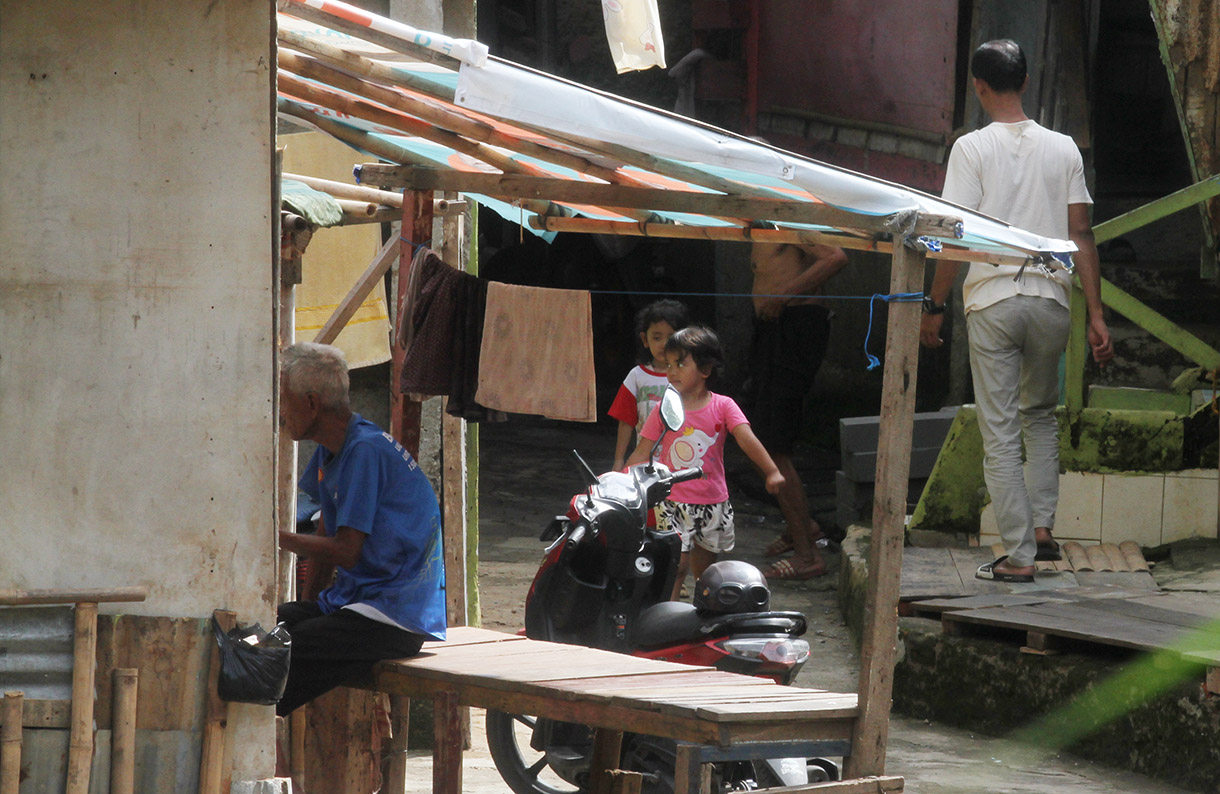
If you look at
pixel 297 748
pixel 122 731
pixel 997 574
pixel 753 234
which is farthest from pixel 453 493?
pixel 997 574

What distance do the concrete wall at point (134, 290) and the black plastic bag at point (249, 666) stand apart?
10 centimetres

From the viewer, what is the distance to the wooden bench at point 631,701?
3375mm

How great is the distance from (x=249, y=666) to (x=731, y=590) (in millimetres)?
1609

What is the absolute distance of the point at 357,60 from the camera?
11.6ft

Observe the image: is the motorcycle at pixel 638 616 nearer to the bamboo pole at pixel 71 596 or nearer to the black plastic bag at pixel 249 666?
the black plastic bag at pixel 249 666

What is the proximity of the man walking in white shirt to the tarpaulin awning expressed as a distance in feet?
5.48

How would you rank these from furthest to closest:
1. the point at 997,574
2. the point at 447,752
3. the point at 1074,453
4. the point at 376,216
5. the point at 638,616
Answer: the point at 1074,453, the point at 997,574, the point at 376,216, the point at 638,616, the point at 447,752

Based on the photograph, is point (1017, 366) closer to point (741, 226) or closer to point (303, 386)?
point (741, 226)

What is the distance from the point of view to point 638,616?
4.65 meters

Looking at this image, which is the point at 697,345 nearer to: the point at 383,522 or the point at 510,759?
the point at 510,759

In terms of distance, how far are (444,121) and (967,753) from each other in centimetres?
327

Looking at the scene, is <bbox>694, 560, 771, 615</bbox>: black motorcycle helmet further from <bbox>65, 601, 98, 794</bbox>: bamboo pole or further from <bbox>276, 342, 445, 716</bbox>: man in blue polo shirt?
<bbox>65, 601, 98, 794</bbox>: bamboo pole

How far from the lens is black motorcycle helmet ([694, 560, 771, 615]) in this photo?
14.4 ft

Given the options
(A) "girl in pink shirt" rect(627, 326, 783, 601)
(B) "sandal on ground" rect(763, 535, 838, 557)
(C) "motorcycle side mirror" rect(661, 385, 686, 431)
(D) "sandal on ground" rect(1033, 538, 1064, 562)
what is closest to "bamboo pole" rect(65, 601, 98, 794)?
(C) "motorcycle side mirror" rect(661, 385, 686, 431)
